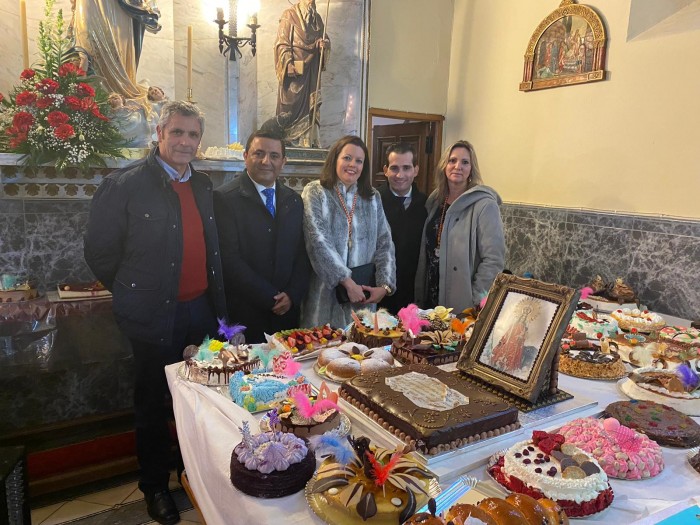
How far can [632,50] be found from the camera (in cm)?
392

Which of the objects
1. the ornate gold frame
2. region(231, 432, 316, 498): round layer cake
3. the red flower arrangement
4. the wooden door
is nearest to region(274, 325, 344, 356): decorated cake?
region(231, 432, 316, 498): round layer cake

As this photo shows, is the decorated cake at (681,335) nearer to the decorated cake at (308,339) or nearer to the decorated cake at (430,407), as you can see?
the decorated cake at (430,407)

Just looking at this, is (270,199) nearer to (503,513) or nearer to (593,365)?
(593,365)

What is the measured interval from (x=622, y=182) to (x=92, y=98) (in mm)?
3871

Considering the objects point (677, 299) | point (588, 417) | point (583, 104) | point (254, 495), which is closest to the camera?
point (254, 495)

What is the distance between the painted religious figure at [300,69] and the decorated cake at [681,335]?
314 centimetres

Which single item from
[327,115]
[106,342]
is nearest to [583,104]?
[327,115]

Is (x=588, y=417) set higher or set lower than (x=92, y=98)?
lower

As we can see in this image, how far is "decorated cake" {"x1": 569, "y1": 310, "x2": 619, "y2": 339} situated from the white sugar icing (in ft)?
4.00

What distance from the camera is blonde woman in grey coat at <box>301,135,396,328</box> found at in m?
2.70

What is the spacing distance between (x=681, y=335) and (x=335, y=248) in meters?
1.72

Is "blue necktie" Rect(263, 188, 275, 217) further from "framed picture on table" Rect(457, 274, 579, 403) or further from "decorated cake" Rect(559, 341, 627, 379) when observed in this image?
"decorated cake" Rect(559, 341, 627, 379)

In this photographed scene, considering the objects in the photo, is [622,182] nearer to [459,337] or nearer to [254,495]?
[459,337]

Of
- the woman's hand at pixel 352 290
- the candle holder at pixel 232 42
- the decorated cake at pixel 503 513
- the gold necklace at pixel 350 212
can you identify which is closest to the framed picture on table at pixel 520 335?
the decorated cake at pixel 503 513
